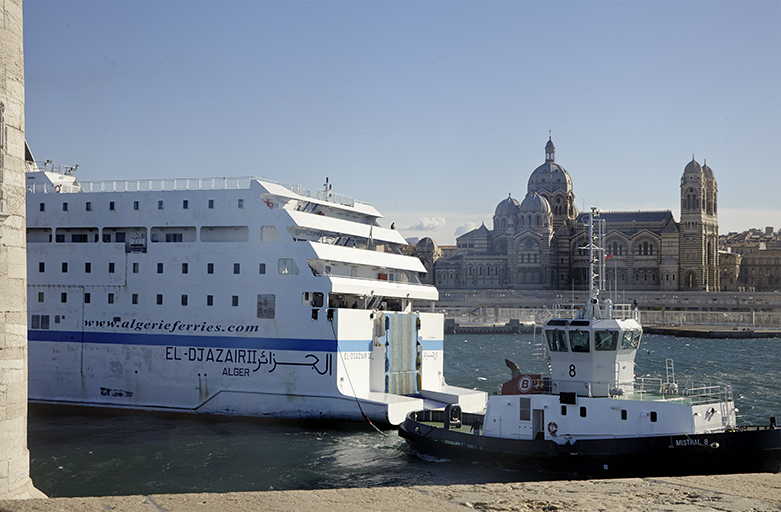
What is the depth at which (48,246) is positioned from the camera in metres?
29.2

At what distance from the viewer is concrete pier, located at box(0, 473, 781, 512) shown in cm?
823

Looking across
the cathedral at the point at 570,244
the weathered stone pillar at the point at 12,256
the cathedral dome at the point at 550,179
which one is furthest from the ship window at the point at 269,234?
the cathedral dome at the point at 550,179

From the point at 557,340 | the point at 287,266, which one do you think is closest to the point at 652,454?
the point at 557,340

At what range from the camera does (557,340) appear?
21.2 metres

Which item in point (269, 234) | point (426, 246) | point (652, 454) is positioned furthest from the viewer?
point (426, 246)

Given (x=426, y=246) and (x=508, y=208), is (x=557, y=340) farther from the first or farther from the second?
(x=426, y=246)

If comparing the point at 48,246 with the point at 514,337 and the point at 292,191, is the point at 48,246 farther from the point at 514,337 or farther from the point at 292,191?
the point at 514,337

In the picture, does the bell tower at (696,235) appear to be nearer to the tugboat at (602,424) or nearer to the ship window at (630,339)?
the tugboat at (602,424)

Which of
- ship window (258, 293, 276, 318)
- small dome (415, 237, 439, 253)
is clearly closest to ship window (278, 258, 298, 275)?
ship window (258, 293, 276, 318)

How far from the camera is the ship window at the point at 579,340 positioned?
68.3 ft

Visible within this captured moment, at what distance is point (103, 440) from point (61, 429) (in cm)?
249

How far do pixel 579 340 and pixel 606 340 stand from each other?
704mm

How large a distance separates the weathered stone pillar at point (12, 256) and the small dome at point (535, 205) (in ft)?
425

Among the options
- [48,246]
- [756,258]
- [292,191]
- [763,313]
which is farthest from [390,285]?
[756,258]
